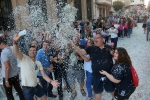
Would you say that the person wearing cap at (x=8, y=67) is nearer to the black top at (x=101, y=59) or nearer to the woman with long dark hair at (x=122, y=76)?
the black top at (x=101, y=59)

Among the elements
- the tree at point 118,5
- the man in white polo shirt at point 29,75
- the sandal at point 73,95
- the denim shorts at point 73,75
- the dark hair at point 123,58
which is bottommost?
the sandal at point 73,95

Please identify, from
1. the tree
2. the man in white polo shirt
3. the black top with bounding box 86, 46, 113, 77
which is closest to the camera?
the man in white polo shirt

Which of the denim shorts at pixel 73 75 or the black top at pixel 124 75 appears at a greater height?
the black top at pixel 124 75

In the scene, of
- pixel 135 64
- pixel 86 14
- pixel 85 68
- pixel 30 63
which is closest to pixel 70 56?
pixel 85 68

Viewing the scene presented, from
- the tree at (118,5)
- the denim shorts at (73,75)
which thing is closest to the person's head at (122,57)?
the denim shorts at (73,75)

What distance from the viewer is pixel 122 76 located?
2.94 m

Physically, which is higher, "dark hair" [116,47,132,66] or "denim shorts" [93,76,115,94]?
"dark hair" [116,47,132,66]

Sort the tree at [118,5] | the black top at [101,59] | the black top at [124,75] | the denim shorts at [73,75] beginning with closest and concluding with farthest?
the black top at [124,75] → the black top at [101,59] → the denim shorts at [73,75] → the tree at [118,5]

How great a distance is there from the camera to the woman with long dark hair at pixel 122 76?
9.62 feet

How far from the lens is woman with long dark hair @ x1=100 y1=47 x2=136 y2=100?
2.93 m

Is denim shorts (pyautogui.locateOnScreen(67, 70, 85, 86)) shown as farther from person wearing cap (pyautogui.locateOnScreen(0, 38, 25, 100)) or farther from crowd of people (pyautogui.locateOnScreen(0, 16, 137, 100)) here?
person wearing cap (pyautogui.locateOnScreen(0, 38, 25, 100))

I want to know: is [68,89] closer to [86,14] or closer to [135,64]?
[135,64]

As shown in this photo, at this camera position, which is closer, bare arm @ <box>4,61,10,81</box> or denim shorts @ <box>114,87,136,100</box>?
denim shorts @ <box>114,87,136,100</box>

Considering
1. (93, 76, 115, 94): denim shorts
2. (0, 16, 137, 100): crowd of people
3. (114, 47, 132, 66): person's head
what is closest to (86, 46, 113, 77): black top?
(0, 16, 137, 100): crowd of people
